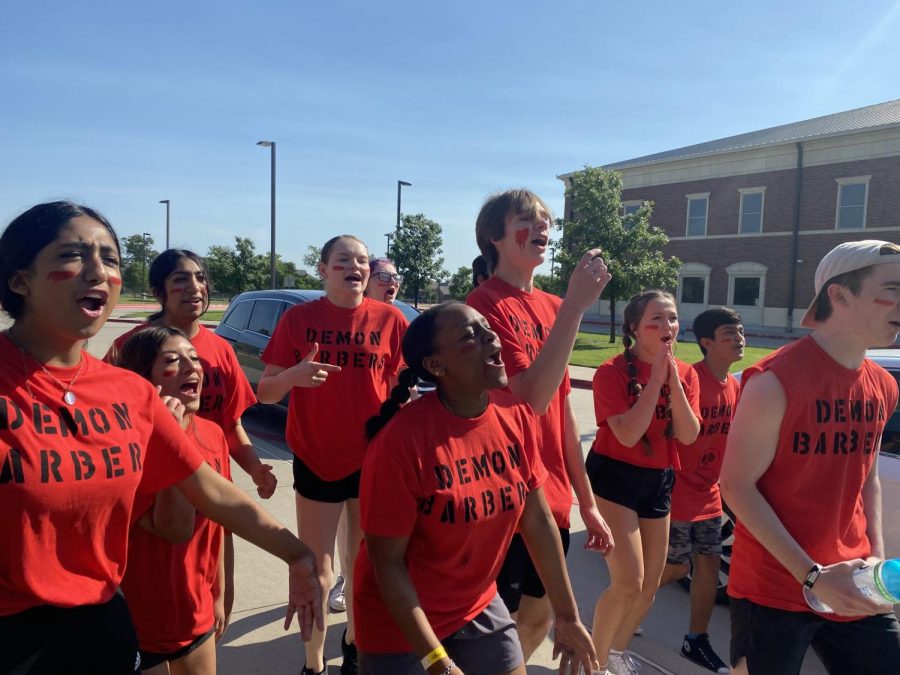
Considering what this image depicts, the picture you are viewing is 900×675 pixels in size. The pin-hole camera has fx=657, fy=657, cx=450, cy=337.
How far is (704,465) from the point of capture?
145 inches

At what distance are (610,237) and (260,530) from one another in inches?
927

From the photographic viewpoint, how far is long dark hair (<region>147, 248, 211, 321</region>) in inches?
127

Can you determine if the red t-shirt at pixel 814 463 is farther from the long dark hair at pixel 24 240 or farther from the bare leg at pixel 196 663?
the long dark hair at pixel 24 240

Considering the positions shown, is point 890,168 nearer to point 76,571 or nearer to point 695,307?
point 695,307

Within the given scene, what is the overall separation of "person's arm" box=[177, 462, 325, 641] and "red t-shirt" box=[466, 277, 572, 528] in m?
0.98

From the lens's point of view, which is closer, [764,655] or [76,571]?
[76,571]

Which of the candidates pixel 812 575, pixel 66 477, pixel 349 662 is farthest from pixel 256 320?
pixel 812 575

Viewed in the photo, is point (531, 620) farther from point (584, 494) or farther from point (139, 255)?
point (139, 255)

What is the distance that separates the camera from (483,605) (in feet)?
6.97

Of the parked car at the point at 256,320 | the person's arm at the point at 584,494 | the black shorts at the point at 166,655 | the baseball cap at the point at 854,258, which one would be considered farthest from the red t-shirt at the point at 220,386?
the parked car at the point at 256,320

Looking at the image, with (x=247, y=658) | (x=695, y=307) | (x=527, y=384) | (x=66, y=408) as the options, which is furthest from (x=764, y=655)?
(x=695, y=307)

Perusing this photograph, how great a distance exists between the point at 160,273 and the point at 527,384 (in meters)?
→ 1.97

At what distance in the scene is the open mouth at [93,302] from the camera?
5.38 ft

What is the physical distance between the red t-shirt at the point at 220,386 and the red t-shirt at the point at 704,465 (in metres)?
2.37
